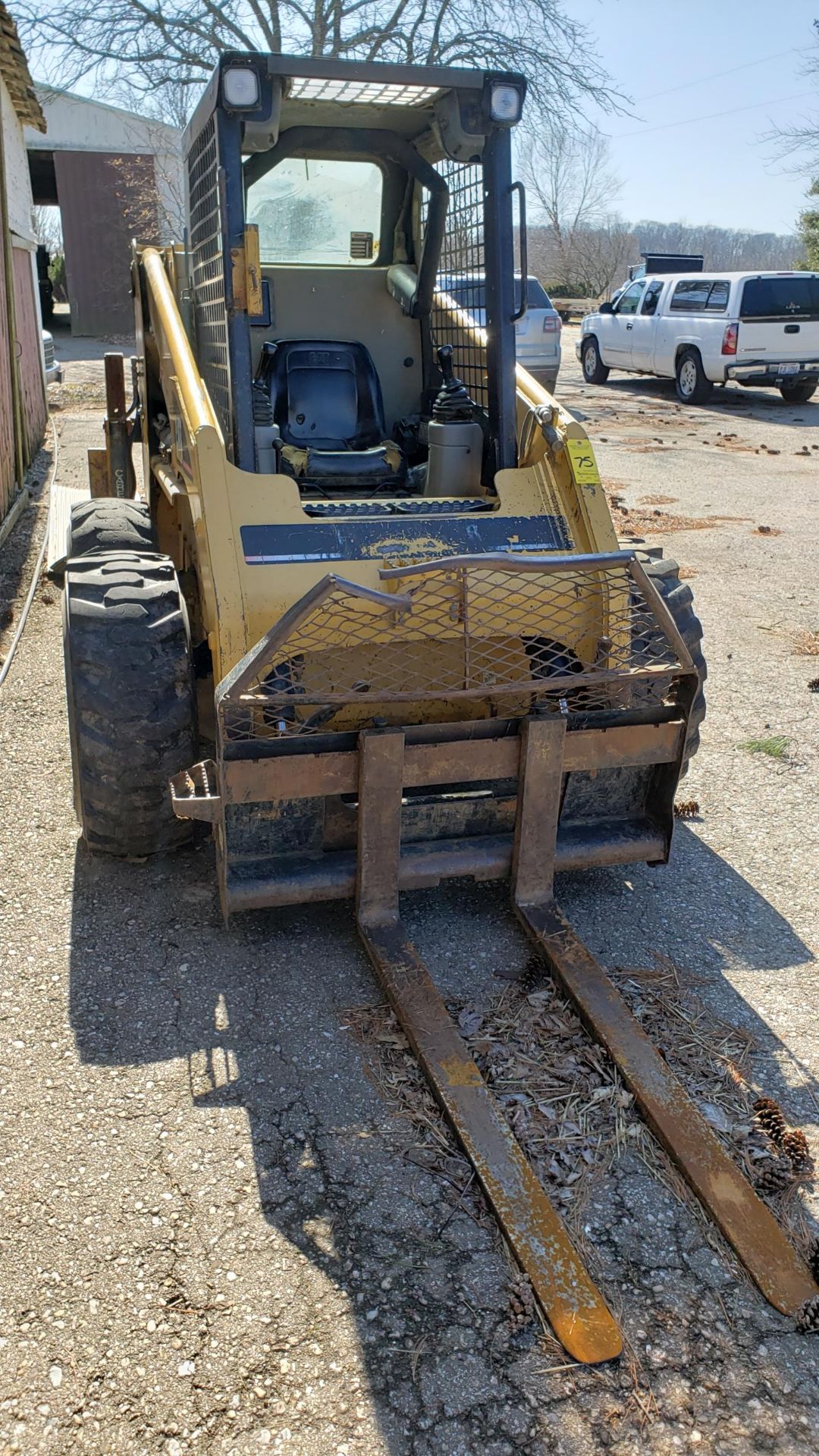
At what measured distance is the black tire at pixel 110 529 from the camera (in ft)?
16.5

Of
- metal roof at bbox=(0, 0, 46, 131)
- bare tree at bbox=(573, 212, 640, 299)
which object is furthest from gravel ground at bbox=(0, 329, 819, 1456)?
bare tree at bbox=(573, 212, 640, 299)

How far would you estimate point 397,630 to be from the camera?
3.83 metres

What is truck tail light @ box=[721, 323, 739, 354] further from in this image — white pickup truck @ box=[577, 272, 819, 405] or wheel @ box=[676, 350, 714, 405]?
wheel @ box=[676, 350, 714, 405]

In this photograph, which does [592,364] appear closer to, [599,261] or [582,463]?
[582,463]

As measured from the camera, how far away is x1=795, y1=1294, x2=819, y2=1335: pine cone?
2.40 metres

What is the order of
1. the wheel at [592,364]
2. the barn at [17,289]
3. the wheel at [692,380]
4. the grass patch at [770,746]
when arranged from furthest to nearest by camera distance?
the wheel at [592,364]
the wheel at [692,380]
the barn at [17,289]
the grass patch at [770,746]

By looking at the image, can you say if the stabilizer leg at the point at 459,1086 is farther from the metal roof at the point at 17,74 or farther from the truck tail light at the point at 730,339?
the truck tail light at the point at 730,339

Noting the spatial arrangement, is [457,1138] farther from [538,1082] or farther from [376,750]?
[376,750]

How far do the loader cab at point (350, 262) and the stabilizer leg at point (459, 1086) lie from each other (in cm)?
147

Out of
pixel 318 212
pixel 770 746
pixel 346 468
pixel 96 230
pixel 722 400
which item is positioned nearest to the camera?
pixel 346 468

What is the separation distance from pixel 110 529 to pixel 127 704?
1.57 meters

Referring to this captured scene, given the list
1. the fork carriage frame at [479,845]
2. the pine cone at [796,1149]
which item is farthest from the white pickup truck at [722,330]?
the pine cone at [796,1149]

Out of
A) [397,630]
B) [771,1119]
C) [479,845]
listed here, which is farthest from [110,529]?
[771,1119]

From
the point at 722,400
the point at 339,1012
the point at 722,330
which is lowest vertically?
the point at 339,1012
